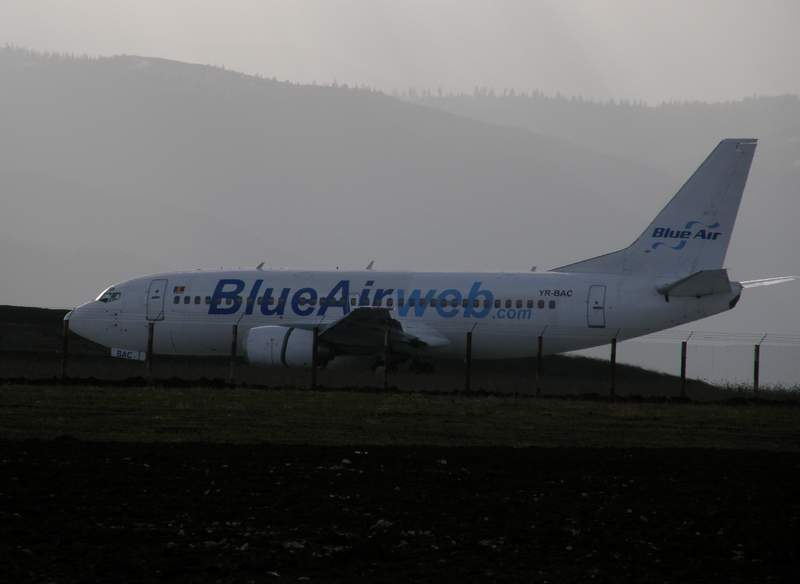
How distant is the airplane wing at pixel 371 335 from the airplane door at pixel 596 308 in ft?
11.7

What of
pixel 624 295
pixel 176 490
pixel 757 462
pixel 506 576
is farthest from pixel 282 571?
pixel 624 295

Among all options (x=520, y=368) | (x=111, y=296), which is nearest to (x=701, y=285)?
(x=520, y=368)

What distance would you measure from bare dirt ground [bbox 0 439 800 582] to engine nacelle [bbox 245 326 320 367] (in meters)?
15.5

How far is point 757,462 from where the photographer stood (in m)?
15.9

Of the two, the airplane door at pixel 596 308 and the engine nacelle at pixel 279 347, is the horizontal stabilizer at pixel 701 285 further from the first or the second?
the engine nacelle at pixel 279 347

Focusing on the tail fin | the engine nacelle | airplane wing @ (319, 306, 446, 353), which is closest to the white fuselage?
airplane wing @ (319, 306, 446, 353)

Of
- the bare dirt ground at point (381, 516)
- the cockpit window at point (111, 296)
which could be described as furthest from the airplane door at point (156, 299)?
the bare dirt ground at point (381, 516)

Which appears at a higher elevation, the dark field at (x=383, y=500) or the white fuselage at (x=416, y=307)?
the white fuselage at (x=416, y=307)

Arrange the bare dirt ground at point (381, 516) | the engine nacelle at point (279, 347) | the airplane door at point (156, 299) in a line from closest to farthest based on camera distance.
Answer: the bare dirt ground at point (381, 516)
the engine nacelle at point (279, 347)
the airplane door at point (156, 299)

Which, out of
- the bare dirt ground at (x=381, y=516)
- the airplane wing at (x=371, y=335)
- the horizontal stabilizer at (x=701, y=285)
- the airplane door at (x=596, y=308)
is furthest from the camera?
the airplane wing at (x=371, y=335)

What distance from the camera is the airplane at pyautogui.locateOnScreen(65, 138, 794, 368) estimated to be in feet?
101

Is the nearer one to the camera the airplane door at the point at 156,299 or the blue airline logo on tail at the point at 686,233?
the blue airline logo on tail at the point at 686,233

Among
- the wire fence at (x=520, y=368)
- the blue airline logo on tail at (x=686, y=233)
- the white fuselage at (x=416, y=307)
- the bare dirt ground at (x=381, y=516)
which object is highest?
the blue airline logo on tail at (x=686, y=233)

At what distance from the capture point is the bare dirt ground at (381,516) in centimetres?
1042
